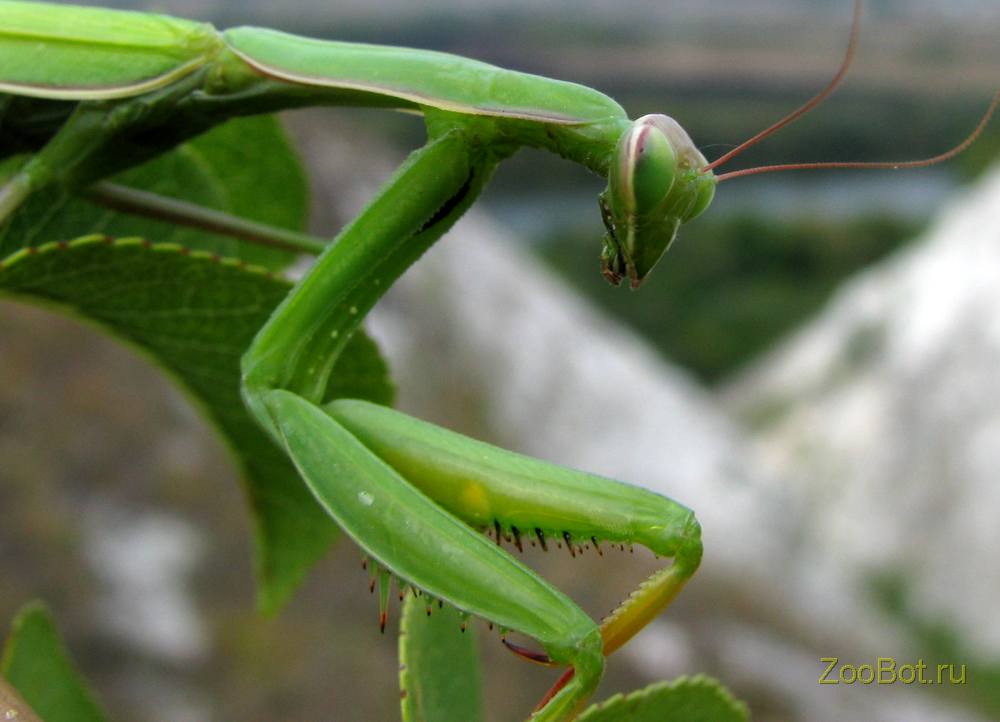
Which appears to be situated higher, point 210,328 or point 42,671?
point 210,328

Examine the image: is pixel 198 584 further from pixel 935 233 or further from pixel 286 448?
pixel 935 233

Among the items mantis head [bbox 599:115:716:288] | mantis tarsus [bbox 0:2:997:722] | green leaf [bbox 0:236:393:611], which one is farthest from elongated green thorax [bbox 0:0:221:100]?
mantis head [bbox 599:115:716:288]

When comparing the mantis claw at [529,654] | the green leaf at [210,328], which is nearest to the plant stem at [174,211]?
the green leaf at [210,328]

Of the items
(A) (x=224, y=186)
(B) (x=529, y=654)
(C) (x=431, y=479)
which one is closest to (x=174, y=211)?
(A) (x=224, y=186)

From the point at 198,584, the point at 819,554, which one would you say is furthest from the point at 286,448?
the point at 819,554

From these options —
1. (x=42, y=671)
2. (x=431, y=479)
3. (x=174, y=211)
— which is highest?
(x=174, y=211)

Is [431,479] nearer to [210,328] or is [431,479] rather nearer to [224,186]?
[210,328]
